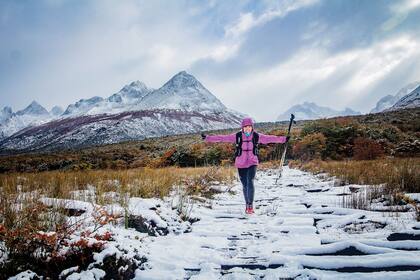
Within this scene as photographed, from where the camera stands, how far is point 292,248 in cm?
377

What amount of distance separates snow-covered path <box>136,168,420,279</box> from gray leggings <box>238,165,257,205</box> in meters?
0.53

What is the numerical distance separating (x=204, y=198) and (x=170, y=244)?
318 cm

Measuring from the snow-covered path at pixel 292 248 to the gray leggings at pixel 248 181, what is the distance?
533 mm

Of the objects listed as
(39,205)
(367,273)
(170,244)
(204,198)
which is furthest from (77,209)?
(367,273)

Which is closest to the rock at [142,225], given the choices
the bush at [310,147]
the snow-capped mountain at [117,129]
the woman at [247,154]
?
the woman at [247,154]

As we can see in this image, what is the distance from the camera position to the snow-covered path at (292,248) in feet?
10.3

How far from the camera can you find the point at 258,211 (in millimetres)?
6320

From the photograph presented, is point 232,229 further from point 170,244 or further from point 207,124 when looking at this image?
point 207,124

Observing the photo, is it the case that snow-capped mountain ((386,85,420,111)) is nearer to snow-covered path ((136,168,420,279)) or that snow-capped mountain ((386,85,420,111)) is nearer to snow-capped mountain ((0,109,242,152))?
snow-capped mountain ((0,109,242,152))

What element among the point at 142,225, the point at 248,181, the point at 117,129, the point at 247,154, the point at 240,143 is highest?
the point at 117,129

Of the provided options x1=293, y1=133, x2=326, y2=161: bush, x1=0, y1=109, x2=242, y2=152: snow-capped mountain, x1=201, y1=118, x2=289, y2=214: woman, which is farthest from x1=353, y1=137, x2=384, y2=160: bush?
x1=0, y1=109, x2=242, y2=152: snow-capped mountain

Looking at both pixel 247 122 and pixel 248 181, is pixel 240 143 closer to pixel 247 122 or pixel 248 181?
pixel 247 122

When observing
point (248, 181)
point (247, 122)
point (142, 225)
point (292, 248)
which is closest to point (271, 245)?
point (292, 248)

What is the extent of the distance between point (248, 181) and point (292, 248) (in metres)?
2.84
